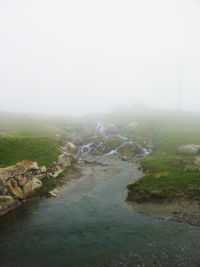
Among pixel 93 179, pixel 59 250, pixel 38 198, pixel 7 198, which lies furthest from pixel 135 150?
pixel 59 250

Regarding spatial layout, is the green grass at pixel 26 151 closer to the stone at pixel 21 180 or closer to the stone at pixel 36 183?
the stone at pixel 21 180

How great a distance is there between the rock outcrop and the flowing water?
77.6 inches

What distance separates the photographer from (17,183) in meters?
38.0

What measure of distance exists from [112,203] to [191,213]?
509 inches

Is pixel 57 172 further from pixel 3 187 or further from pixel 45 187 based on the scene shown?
pixel 3 187

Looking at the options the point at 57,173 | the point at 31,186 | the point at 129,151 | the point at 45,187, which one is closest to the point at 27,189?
the point at 31,186

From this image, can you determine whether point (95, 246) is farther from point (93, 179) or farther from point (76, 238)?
point (93, 179)

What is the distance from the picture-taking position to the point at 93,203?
35062 millimetres

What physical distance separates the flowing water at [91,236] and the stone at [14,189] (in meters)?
2.53

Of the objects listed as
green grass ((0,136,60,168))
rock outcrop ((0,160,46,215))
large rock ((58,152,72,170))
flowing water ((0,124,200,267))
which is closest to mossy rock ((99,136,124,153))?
large rock ((58,152,72,170))

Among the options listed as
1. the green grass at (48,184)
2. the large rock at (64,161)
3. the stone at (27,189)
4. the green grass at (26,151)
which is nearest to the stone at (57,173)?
the green grass at (48,184)

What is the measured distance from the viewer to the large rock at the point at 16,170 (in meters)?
36.2

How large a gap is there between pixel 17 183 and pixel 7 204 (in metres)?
5.33

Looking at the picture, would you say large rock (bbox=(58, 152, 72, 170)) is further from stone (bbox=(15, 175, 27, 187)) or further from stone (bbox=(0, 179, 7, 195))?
stone (bbox=(0, 179, 7, 195))
